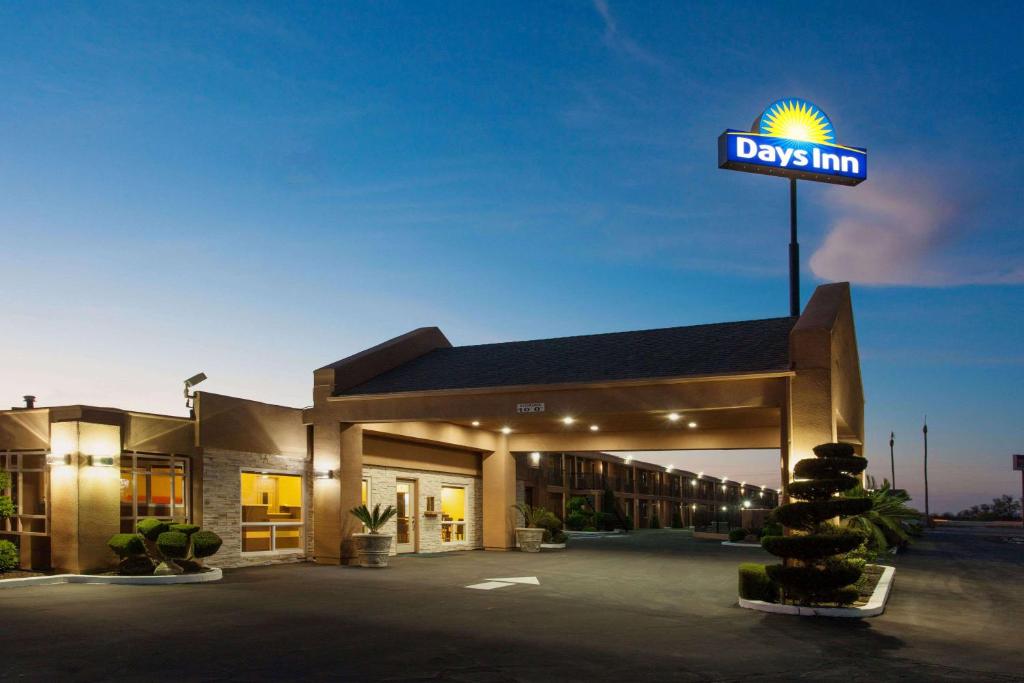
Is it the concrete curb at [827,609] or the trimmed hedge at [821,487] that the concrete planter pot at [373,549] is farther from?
the trimmed hedge at [821,487]

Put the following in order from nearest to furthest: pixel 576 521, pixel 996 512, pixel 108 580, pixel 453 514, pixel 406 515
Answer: pixel 108 580 → pixel 406 515 → pixel 453 514 → pixel 576 521 → pixel 996 512

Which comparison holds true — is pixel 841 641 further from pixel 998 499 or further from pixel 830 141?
pixel 998 499

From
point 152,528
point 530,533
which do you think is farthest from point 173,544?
point 530,533

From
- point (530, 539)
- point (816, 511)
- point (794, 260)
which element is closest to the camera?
point (816, 511)

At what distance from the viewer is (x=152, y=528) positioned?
799 inches

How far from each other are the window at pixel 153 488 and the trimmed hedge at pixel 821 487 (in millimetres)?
14695

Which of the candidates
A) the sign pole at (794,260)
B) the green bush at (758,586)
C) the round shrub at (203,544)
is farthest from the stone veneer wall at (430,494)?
the green bush at (758,586)

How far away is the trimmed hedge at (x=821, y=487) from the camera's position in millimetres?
15609

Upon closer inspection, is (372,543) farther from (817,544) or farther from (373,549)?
(817,544)

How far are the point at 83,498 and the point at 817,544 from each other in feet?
50.0

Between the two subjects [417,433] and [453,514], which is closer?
[417,433]

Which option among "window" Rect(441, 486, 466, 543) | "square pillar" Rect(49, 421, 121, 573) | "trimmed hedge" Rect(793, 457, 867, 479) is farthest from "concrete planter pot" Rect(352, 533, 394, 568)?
"trimmed hedge" Rect(793, 457, 867, 479)

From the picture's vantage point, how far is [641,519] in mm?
68938

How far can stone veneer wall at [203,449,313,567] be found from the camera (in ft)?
→ 75.3
